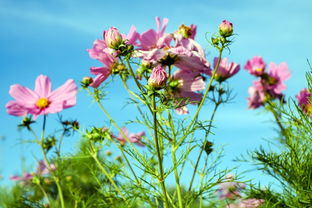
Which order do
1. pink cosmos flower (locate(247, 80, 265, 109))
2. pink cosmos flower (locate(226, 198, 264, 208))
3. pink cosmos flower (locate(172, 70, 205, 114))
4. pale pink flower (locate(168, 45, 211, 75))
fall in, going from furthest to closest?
pink cosmos flower (locate(247, 80, 265, 109)) → pink cosmos flower (locate(226, 198, 264, 208)) → pink cosmos flower (locate(172, 70, 205, 114)) → pale pink flower (locate(168, 45, 211, 75))

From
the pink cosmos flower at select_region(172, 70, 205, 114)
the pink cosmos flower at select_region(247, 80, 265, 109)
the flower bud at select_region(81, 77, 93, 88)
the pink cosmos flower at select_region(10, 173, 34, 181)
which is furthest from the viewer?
the pink cosmos flower at select_region(247, 80, 265, 109)

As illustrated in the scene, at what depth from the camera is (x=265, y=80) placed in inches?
75.0

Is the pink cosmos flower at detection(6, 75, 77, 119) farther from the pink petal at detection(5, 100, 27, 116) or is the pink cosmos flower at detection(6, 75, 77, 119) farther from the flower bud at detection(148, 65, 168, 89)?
the flower bud at detection(148, 65, 168, 89)

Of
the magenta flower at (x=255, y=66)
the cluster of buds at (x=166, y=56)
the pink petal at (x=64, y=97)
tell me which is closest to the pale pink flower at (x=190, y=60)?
the cluster of buds at (x=166, y=56)

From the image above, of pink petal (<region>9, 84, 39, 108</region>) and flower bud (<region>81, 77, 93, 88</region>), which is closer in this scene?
flower bud (<region>81, 77, 93, 88</region>)

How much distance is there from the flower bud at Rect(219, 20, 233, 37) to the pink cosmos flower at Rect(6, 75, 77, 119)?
18.4 inches

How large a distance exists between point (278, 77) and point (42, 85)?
114cm

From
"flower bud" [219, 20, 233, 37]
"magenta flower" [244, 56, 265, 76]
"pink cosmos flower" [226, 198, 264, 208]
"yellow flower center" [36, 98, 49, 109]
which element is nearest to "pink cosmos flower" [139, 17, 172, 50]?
"flower bud" [219, 20, 233, 37]

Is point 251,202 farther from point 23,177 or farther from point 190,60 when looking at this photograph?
point 23,177

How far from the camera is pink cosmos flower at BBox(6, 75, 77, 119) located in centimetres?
114

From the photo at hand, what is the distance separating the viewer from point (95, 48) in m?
0.91

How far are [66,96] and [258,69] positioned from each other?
1.03 metres

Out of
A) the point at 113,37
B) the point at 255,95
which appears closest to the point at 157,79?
the point at 113,37

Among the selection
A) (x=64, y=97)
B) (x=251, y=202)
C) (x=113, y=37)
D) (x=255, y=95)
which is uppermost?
(x=255, y=95)
